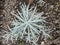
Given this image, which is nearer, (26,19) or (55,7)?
(26,19)

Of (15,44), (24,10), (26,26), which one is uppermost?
(24,10)

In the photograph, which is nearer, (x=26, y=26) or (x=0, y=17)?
(x=26, y=26)

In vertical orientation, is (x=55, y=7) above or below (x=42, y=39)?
above

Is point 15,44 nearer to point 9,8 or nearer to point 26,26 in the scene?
point 26,26

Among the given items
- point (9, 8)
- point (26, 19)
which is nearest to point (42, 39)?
point (26, 19)

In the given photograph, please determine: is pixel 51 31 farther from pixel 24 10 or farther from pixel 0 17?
pixel 0 17

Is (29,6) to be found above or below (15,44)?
above
